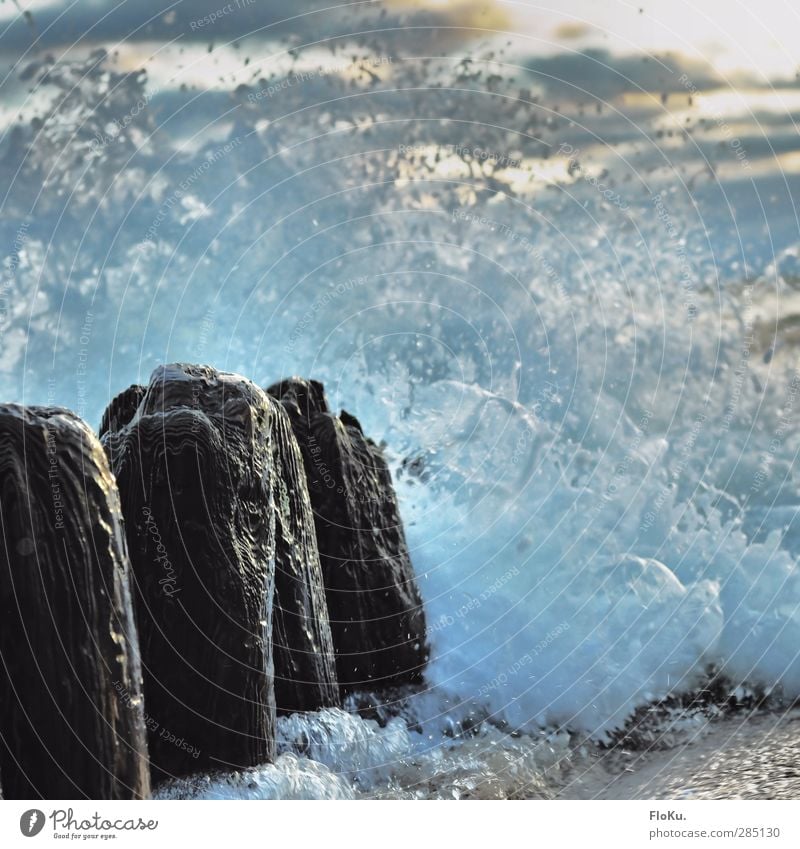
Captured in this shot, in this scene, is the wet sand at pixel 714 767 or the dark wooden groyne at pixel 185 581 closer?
the dark wooden groyne at pixel 185 581

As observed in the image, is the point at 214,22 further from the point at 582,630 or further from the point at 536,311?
the point at 582,630

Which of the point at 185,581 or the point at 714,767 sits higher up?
the point at 185,581

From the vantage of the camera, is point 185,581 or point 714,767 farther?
point 714,767

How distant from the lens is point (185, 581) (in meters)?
5.77

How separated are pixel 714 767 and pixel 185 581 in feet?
12.2

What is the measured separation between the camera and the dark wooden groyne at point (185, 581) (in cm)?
450

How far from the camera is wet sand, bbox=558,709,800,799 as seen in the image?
6.40 m

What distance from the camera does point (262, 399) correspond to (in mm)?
6578

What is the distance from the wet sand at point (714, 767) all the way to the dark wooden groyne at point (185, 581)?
1.57 meters

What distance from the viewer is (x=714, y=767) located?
7.23 m

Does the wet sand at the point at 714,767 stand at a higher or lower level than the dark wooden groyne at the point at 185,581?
lower

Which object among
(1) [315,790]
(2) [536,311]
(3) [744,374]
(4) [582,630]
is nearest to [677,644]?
(4) [582,630]

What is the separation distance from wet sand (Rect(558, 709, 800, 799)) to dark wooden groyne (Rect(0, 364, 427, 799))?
157 centimetres

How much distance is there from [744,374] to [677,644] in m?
2.36
